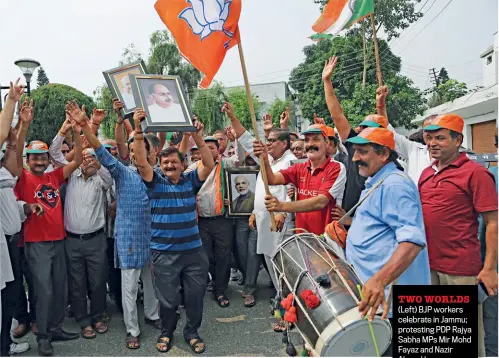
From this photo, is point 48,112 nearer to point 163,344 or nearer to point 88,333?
point 88,333

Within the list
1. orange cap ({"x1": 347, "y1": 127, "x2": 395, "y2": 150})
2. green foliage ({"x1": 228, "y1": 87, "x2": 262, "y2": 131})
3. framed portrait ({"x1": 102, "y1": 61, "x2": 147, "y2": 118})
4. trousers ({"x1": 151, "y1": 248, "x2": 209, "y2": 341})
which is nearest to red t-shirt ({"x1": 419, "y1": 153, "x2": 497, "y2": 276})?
orange cap ({"x1": 347, "y1": 127, "x2": 395, "y2": 150})

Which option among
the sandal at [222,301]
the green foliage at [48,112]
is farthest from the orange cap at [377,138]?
the green foliage at [48,112]

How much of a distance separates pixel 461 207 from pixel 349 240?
36.9 inches

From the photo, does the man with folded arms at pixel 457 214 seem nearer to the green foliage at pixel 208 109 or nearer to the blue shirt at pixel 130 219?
the blue shirt at pixel 130 219

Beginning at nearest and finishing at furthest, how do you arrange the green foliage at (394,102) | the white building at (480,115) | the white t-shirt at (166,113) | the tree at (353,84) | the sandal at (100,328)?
the white t-shirt at (166,113) → the sandal at (100,328) → the white building at (480,115) → the green foliage at (394,102) → the tree at (353,84)

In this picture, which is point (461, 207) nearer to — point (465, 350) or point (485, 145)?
point (465, 350)

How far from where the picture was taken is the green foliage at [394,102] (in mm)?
22250

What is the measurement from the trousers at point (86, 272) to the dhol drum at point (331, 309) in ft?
8.08

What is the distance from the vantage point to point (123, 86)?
4.80m

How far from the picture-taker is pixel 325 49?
98.6 ft

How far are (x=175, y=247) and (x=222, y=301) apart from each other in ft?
5.43

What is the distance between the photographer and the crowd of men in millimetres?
3014

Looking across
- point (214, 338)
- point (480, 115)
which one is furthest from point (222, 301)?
point (480, 115)

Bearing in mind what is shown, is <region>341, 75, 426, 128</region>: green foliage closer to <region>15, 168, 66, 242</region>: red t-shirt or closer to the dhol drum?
<region>15, 168, 66, 242</region>: red t-shirt
